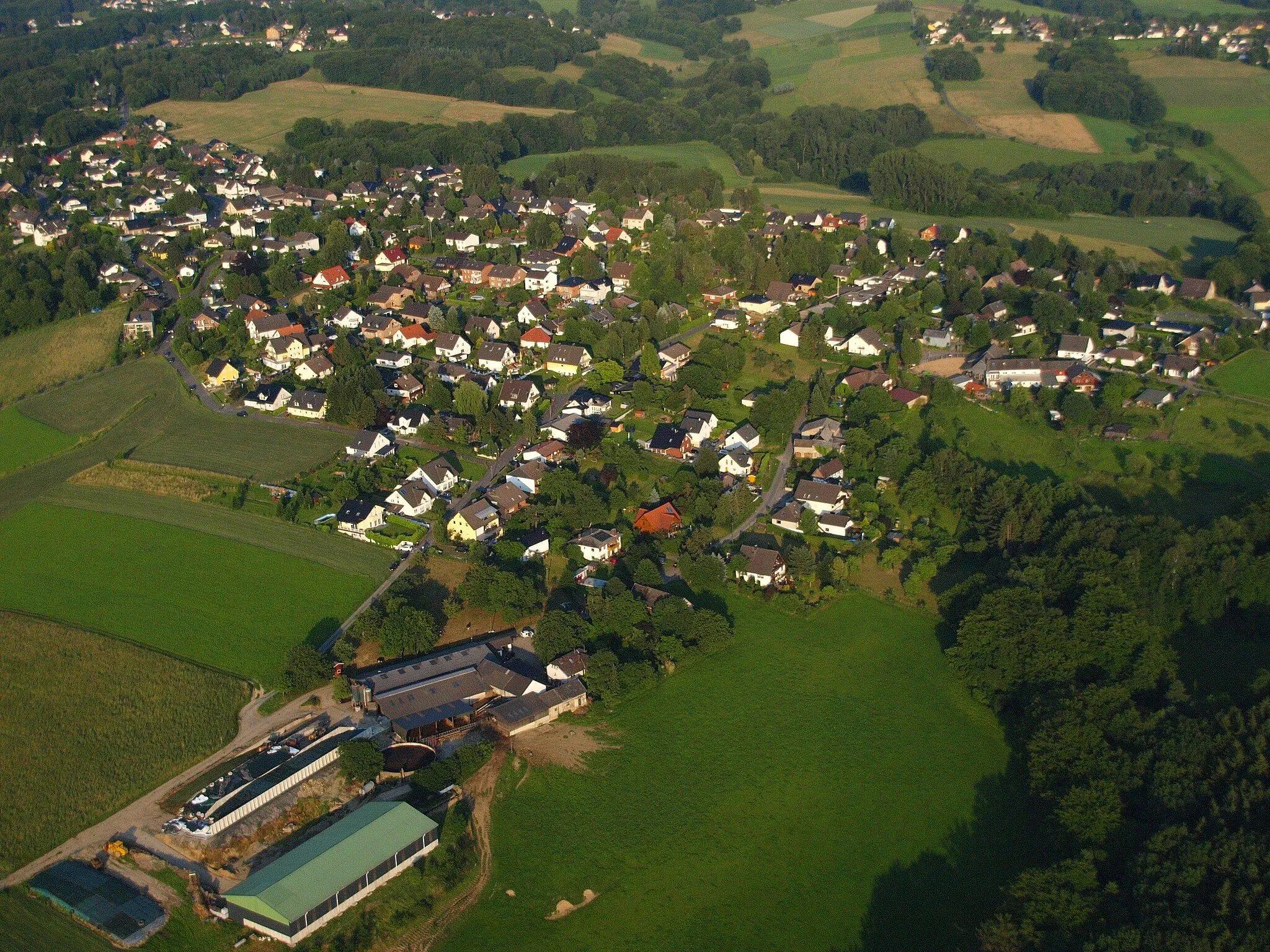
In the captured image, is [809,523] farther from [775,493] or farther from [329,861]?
[329,861]

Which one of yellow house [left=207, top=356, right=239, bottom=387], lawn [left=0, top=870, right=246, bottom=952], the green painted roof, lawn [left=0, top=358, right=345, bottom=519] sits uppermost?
yellow house [left=207, top=356, right=239, bottom=387]

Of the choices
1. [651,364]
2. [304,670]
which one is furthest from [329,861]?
[651,364]

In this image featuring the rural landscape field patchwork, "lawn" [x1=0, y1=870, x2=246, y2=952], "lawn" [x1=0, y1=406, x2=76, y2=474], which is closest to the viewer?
"lawn" [x1=0, y1=870, x2=246, y2=952]

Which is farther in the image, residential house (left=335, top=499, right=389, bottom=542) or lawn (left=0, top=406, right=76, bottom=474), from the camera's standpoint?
lawn (left=0, top=406, right=76, bottom=474)

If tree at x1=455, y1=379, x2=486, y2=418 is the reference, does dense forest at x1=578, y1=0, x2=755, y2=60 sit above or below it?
above

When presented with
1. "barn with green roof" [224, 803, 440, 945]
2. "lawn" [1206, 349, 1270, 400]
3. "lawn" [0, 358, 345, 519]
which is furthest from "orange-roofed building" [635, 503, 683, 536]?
"lawn" [1206, 349, 1270, 400]

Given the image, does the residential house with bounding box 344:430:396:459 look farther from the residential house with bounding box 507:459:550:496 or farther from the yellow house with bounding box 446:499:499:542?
the yellow house with bounding box 446:499:499:542

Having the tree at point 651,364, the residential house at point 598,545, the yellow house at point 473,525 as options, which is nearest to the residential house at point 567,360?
the tree at point 651,364
